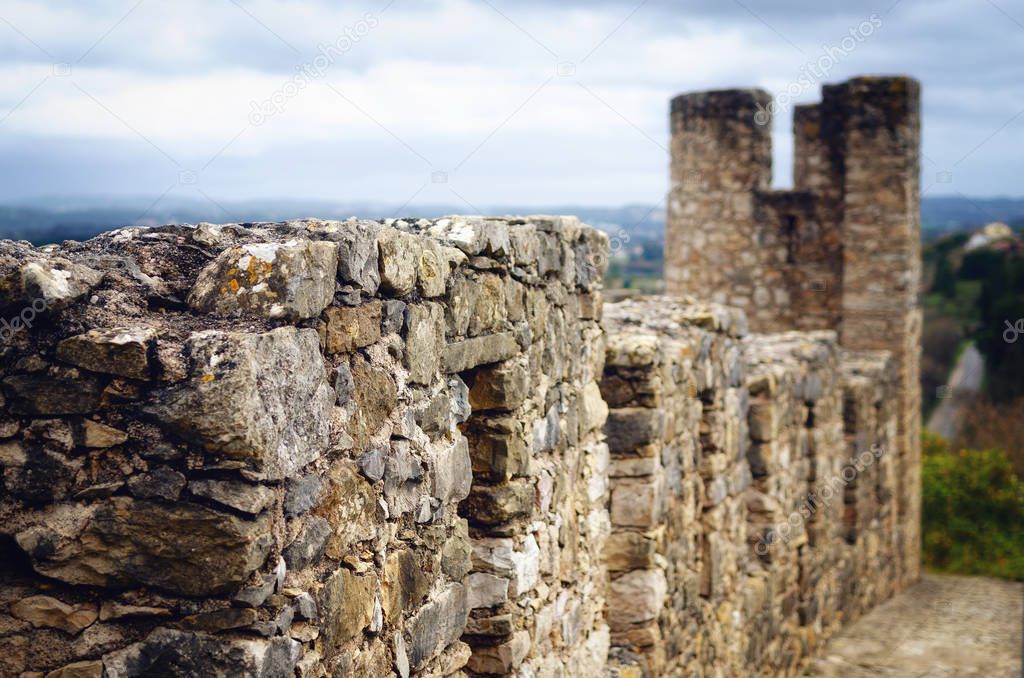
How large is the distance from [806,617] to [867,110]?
6233 millimetres

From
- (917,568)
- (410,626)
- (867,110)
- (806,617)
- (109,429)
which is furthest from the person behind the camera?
(917,568)

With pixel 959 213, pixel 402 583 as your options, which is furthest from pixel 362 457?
pixel 959 213

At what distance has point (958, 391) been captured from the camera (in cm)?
3148

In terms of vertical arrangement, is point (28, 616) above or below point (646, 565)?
above

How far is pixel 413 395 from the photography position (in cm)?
299

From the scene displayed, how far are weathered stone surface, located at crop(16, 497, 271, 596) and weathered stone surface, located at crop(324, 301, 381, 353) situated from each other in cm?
55

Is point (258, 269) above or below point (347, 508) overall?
above

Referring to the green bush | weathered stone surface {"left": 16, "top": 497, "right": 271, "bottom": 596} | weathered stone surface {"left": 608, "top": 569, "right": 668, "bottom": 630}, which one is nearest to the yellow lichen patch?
weathered stone surface {"left": 16, "top": 497, "right": 271, "bottom": 596}

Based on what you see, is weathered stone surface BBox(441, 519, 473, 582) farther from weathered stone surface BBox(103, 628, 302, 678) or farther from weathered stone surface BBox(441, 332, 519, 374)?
weathered stone surface BBox(103, 628, 302, 678)

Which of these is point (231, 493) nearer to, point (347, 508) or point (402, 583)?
point (347, 508)

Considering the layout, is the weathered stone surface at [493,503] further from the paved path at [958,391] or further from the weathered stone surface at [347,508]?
the paved path at [958,391]

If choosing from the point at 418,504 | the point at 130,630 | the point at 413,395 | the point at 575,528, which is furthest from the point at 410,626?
the point at 575,528

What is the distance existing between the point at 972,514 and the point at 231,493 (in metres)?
16.7

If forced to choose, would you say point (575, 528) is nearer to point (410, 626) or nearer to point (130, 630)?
point (410, 626)
